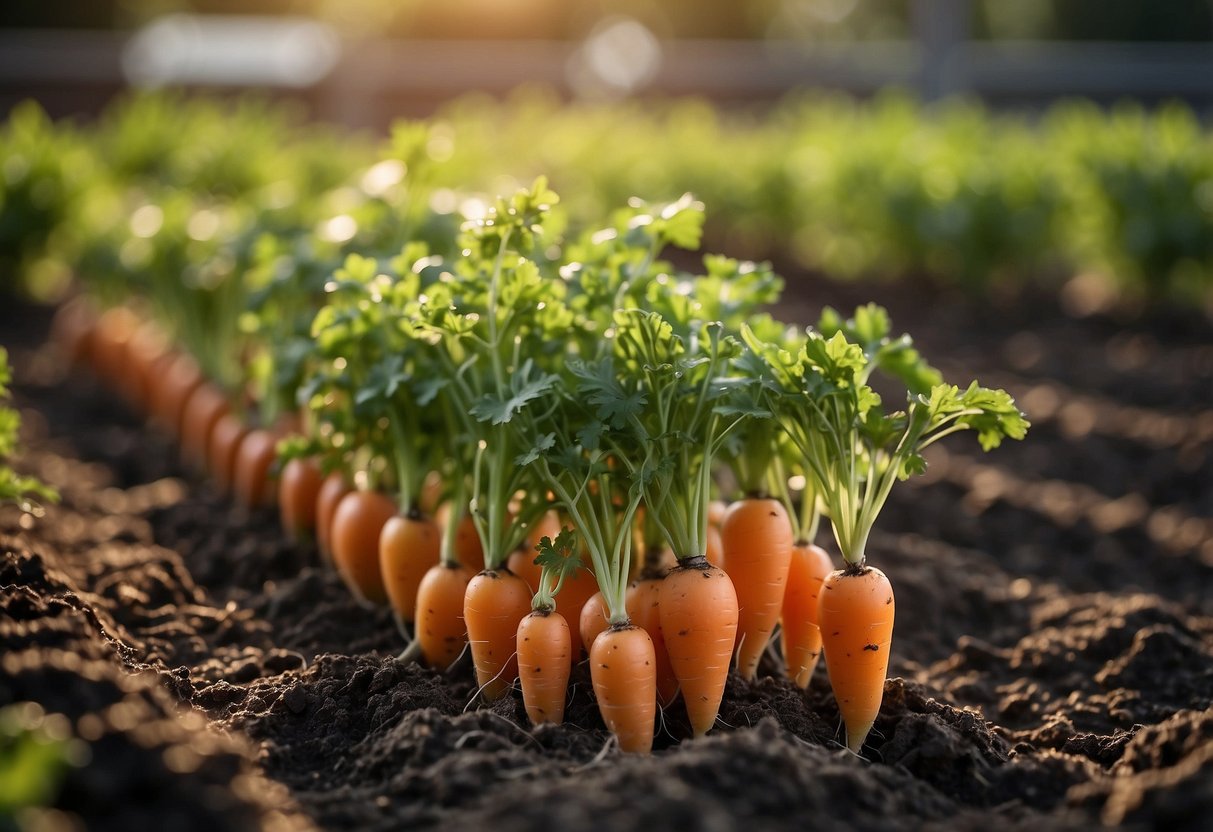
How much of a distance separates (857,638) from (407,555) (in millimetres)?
1242

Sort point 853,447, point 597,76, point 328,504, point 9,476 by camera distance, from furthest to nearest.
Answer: point 597,76 → point 328,504 → point 9,476 → point 853,447

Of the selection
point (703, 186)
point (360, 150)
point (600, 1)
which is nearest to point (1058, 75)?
point (703, 186)

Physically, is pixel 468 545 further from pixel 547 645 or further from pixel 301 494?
pixel 301 494

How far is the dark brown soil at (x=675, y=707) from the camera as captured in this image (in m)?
2.18

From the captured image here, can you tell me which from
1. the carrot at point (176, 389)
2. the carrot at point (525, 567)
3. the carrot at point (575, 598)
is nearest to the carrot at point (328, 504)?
the carrot at point (525, 567)

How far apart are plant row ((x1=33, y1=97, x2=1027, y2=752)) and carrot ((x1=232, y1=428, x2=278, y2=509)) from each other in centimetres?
70

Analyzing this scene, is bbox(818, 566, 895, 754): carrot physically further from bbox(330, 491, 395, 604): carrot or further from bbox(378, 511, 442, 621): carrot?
bbox(330, 491, 395, 604): carrot

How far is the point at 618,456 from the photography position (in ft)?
9.46

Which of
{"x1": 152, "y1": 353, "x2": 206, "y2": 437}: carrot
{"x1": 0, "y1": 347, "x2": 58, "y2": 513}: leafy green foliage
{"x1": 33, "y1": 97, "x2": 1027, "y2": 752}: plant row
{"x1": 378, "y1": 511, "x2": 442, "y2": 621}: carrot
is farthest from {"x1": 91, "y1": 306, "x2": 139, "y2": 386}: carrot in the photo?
{"x1": 378, "y1": 511, "x2": 442, "y2": 621}: carrot

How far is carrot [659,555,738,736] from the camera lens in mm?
2738

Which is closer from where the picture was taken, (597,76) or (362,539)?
(362,539)

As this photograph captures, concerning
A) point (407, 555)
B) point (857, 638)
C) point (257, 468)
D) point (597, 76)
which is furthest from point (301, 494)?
point (597, 76)

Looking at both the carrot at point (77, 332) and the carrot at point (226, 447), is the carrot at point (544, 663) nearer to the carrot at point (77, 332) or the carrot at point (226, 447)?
the carrot at point (226, 447)

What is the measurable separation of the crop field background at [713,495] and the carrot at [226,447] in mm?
98
